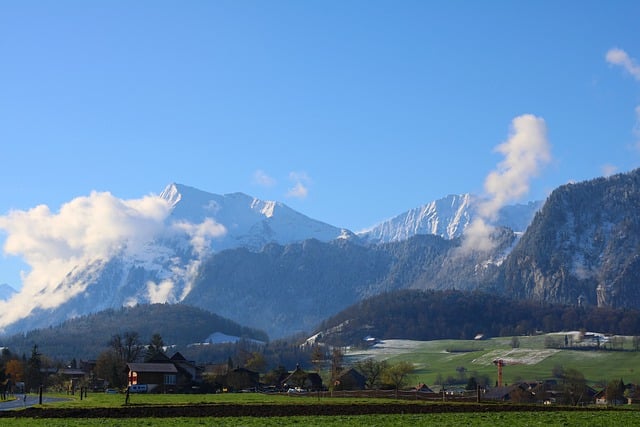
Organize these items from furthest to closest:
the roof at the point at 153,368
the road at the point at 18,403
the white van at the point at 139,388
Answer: the roof at the point at 153,368 < the white van at the point at 139,388 < the road at the point at 18,403

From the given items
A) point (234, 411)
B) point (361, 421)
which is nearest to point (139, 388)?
point (234, 411)

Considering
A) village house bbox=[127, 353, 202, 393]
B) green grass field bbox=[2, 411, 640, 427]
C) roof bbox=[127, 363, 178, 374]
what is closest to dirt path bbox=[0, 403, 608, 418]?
green grass field bbox=[2, 411, 640, 427]

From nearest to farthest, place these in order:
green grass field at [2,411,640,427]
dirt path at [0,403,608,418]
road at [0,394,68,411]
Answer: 1. green grass field at [2,411,640,427]
2. dirt path at [0,403,608,418]
3. road at [0,394,68,411]

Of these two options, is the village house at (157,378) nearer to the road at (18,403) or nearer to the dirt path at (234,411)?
the road at (18,403)

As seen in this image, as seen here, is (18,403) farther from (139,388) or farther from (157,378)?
(157,378)

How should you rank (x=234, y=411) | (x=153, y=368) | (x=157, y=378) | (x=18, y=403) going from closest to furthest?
(x=234, y=411)
(x=18, y=403)
(x=157, y=378)
(x=153, y=368)

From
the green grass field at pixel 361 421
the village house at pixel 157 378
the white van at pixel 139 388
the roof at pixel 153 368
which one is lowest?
the green grass field at pixel 361 421

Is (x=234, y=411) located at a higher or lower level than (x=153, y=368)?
lower

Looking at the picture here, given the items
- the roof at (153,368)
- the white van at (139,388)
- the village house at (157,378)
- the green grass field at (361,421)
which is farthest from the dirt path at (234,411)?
the roof at (153,368)

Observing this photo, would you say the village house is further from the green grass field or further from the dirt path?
the green grass field

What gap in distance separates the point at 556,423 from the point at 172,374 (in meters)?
145

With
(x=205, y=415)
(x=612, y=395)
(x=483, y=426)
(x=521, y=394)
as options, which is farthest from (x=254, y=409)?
(x=612, y=395)

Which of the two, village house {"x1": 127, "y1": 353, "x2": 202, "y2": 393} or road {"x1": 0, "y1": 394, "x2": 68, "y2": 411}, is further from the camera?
village house {"x1": 127, "y1": 353, "x2": 202, "y2": 393}

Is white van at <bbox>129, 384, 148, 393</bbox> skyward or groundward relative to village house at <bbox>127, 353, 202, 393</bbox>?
groundward
